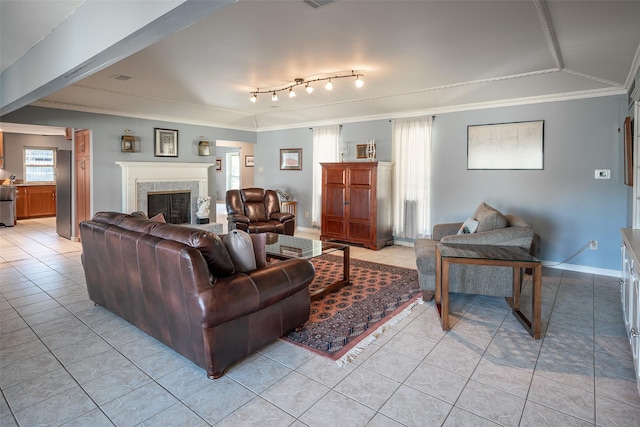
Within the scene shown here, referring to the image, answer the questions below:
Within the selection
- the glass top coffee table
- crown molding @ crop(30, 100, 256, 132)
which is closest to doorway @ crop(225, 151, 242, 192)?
crown molding @ crop(30, 100, 256, 132)

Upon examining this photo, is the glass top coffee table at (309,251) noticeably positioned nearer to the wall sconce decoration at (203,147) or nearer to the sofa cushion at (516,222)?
the sofa cushion at (516,222)

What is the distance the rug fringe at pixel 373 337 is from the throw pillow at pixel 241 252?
0.89 metres

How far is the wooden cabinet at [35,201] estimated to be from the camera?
933cm

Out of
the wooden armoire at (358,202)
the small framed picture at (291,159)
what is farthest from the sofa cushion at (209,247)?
the small framed picture at (291,159)

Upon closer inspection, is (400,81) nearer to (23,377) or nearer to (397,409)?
(397,409)

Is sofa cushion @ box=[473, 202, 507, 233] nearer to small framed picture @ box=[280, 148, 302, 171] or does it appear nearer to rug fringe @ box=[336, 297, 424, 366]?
rug fringe @ box=[336, 297, 424, 366]

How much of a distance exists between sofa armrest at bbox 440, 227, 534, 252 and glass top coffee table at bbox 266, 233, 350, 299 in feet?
3.79

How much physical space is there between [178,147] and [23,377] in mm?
5613

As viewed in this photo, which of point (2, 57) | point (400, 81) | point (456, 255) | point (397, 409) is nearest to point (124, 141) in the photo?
point (2, 57)

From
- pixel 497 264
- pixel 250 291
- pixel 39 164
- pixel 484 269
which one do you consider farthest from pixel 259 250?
pixel 39 164

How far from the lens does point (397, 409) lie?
1.97m

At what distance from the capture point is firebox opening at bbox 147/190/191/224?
691cm

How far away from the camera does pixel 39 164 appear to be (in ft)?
32.9

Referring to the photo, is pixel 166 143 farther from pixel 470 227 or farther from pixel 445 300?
pixel 445 300
